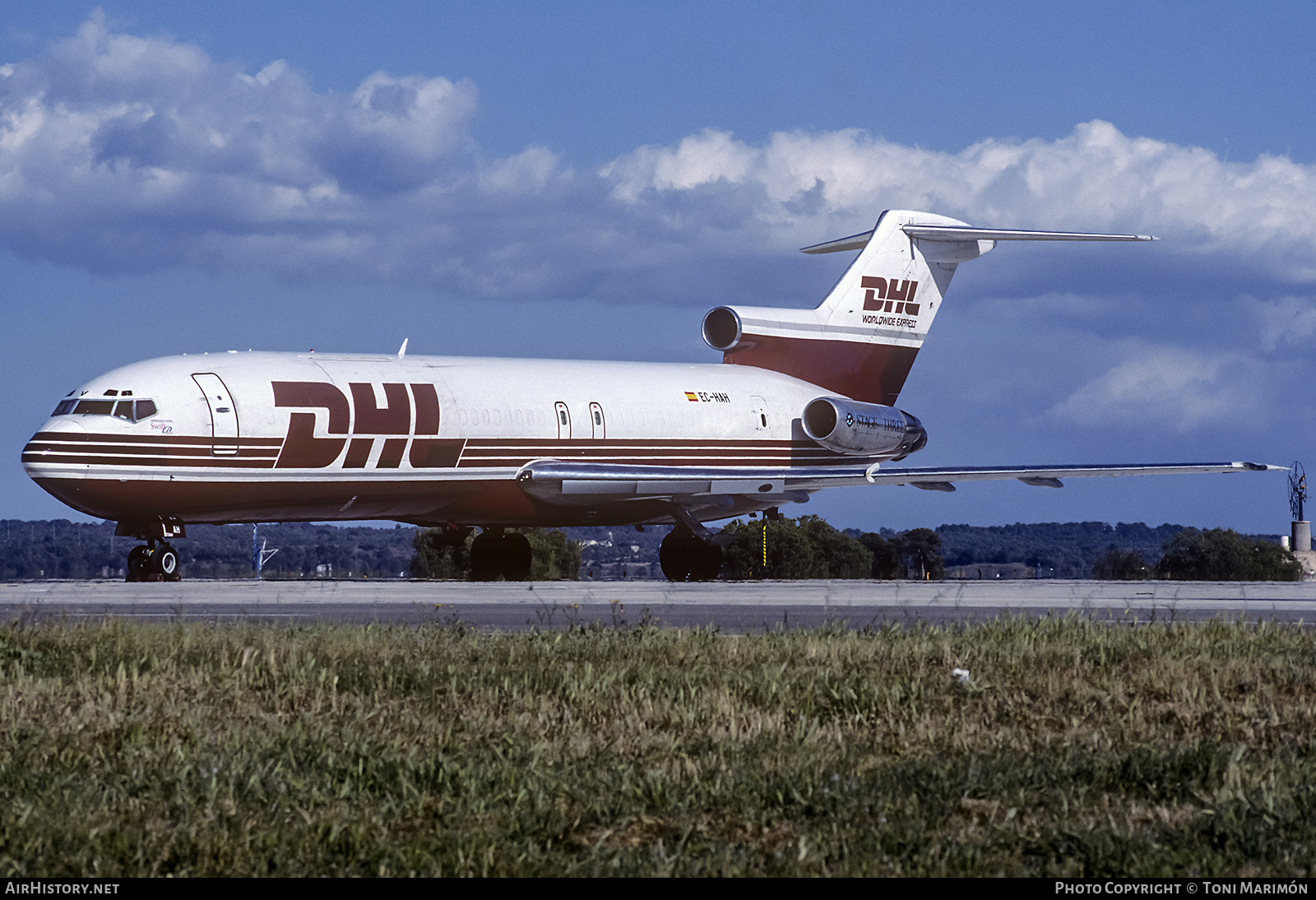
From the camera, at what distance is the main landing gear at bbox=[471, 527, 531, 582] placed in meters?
32.1

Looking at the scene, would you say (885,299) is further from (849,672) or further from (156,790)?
(156,790)

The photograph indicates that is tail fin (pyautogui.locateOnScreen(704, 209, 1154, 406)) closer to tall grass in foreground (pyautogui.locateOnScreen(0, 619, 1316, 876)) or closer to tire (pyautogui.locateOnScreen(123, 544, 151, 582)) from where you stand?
tire (pyautogui.locateOnScreen(123, 544, 151, 582))

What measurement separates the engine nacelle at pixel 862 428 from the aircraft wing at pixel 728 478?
2273mm

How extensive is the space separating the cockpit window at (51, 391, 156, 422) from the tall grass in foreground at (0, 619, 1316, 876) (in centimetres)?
1277

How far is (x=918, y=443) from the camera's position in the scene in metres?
36.9

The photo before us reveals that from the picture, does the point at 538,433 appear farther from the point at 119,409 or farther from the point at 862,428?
the point at 862,428

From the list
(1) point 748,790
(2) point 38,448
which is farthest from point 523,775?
(2) point 38,448

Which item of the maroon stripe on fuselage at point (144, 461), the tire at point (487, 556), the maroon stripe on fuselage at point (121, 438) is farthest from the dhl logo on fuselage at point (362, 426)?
the tire at point (487, 556)

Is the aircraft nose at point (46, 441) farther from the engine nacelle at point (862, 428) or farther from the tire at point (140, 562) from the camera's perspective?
the engine nacelle at point (862, 428)

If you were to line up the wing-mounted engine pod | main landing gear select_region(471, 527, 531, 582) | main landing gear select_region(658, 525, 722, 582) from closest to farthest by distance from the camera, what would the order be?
main landing gear select_region(471, 527, 531, 582) < main landing gear select_region(658, 525, 722, 582) < the wing-mounted engine pod

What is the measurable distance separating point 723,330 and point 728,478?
539 cm

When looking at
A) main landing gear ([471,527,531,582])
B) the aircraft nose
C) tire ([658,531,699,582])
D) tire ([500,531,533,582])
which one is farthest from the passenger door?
the aircraft nose
